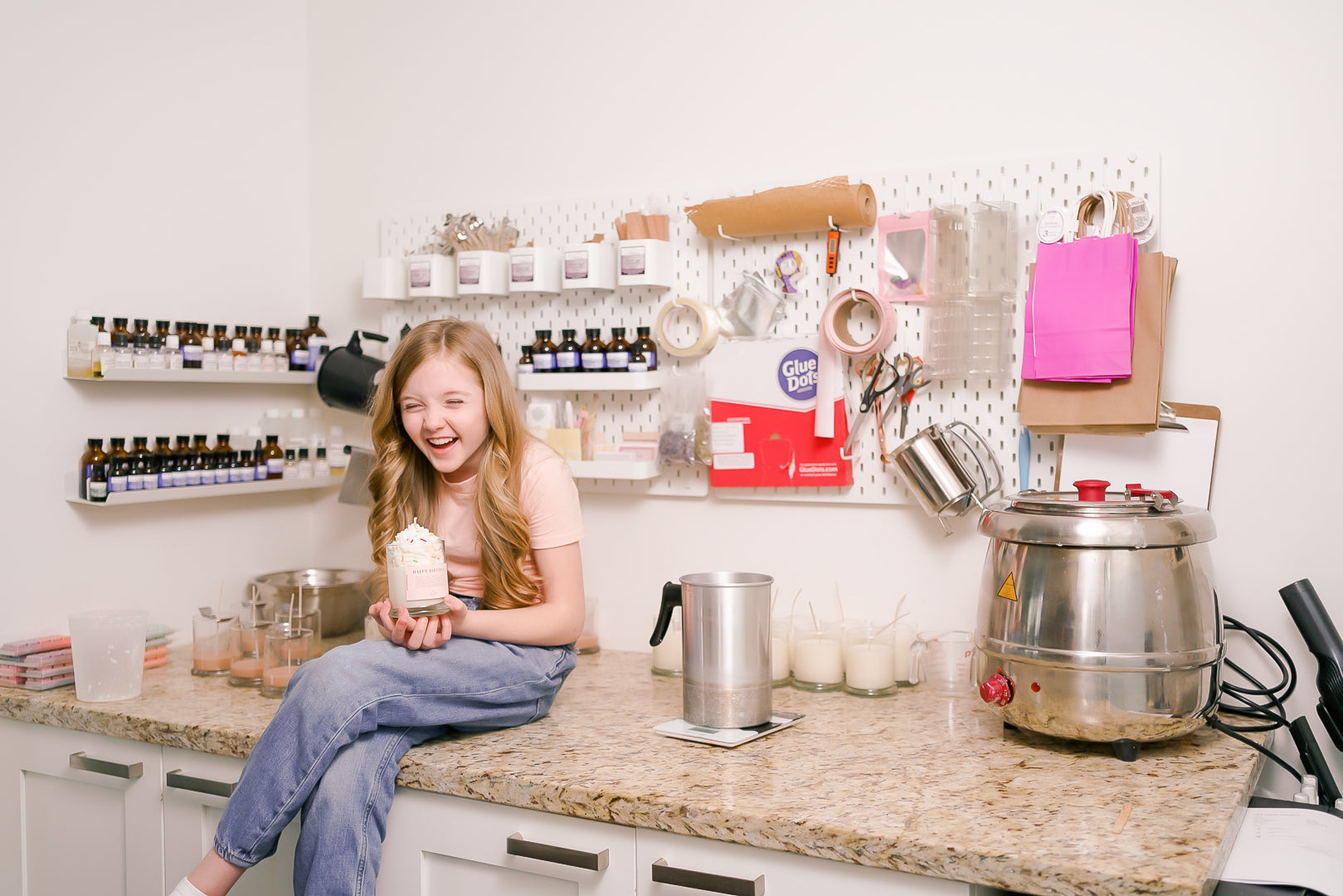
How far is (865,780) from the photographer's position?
1.42m

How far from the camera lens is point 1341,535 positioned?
1691 millimetres

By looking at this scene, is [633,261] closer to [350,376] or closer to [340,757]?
[350,376]

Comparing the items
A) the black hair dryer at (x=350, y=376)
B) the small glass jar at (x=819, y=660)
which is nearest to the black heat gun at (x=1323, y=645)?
the small glass jar at (x=819, y=660)

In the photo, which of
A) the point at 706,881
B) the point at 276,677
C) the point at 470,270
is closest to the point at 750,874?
the point at 706,881

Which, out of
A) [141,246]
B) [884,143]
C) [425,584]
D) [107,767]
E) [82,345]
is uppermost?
[884,143]

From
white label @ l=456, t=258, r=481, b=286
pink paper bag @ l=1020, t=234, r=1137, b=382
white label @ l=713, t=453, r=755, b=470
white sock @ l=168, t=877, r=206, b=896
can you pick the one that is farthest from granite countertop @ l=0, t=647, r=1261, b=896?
white label @ l=456, t=258, r=481, b=286

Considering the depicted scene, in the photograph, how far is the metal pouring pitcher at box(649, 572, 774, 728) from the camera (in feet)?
5.32

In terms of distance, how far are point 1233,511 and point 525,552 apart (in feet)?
4.15

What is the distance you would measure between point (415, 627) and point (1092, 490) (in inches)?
42.8

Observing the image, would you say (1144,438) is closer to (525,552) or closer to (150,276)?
(525,552)

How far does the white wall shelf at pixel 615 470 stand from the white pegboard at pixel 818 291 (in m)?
0.09

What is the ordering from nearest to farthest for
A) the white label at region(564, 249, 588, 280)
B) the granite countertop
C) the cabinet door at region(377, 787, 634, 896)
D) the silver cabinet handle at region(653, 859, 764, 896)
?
1. the granite countertop
2. the silver cabinet handle at region(653, 859, 764, 896)
3. the cabinet door at region(377, 787, 634, 896)
4. the white label at region(564, 249, 588, 280)

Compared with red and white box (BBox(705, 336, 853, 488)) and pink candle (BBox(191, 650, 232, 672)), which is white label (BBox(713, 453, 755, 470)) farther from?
pink candle (BBox(191, 650, 232, 672))

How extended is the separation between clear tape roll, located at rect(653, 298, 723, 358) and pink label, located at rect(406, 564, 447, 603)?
0.78 m
